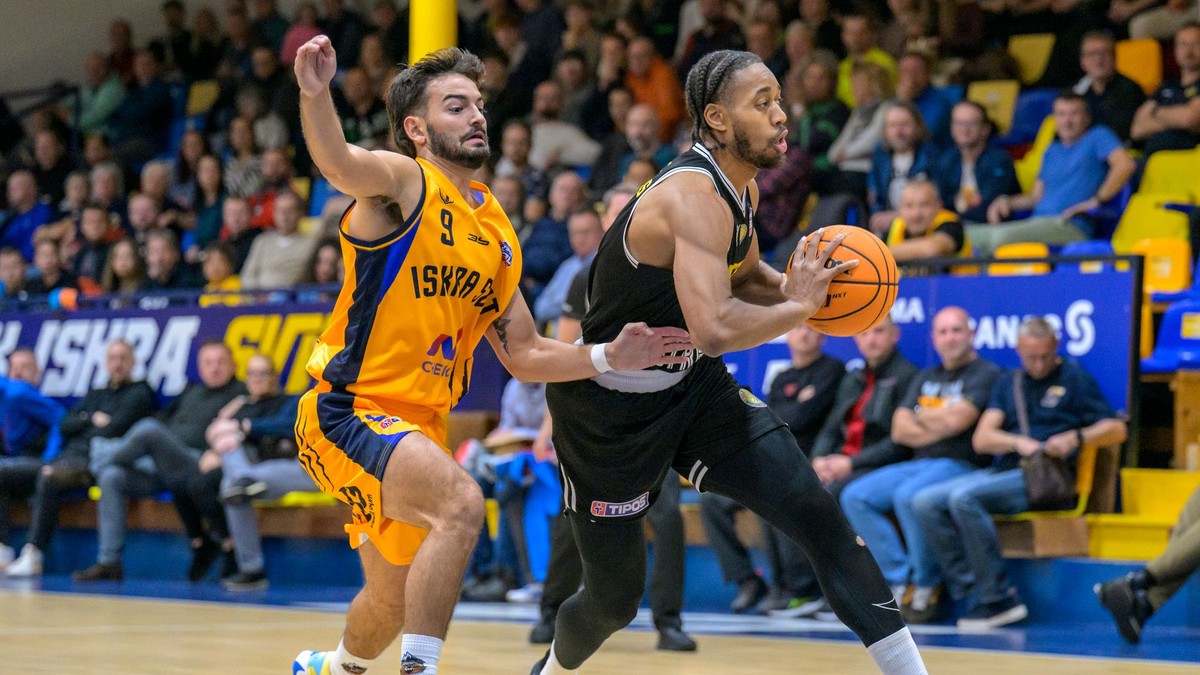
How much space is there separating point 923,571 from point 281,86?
883 cm

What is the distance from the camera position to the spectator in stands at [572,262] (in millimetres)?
9414

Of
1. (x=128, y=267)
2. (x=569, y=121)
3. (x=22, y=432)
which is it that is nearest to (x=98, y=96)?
(x=128, y=267)

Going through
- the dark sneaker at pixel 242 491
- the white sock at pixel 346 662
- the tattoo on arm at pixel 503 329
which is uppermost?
the tattoo on arm at pixel 503 329

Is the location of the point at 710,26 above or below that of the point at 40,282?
above

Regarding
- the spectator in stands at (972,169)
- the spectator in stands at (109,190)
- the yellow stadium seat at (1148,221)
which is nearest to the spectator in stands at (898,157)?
the spectator in stands at (972,169)

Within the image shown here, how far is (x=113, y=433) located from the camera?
11023 millimetres

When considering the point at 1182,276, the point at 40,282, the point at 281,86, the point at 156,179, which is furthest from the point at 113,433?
the point at 1182,276

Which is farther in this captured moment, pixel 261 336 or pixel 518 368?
pixel 261 336

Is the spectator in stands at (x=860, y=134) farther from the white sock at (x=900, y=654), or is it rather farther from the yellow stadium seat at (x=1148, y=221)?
the white sock at (x=900, y=654)

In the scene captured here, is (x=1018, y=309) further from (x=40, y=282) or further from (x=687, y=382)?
(x=40, y=282)

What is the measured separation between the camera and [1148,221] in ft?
30.5

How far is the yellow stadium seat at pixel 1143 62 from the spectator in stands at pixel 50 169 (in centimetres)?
978

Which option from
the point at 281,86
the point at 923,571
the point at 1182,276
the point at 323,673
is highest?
the point at 281,86

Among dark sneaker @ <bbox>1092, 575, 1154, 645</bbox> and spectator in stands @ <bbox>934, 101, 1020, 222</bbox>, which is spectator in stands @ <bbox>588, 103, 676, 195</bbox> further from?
dark sneaker @ <bbox>1092, 575, 1154, 645</bbox>
